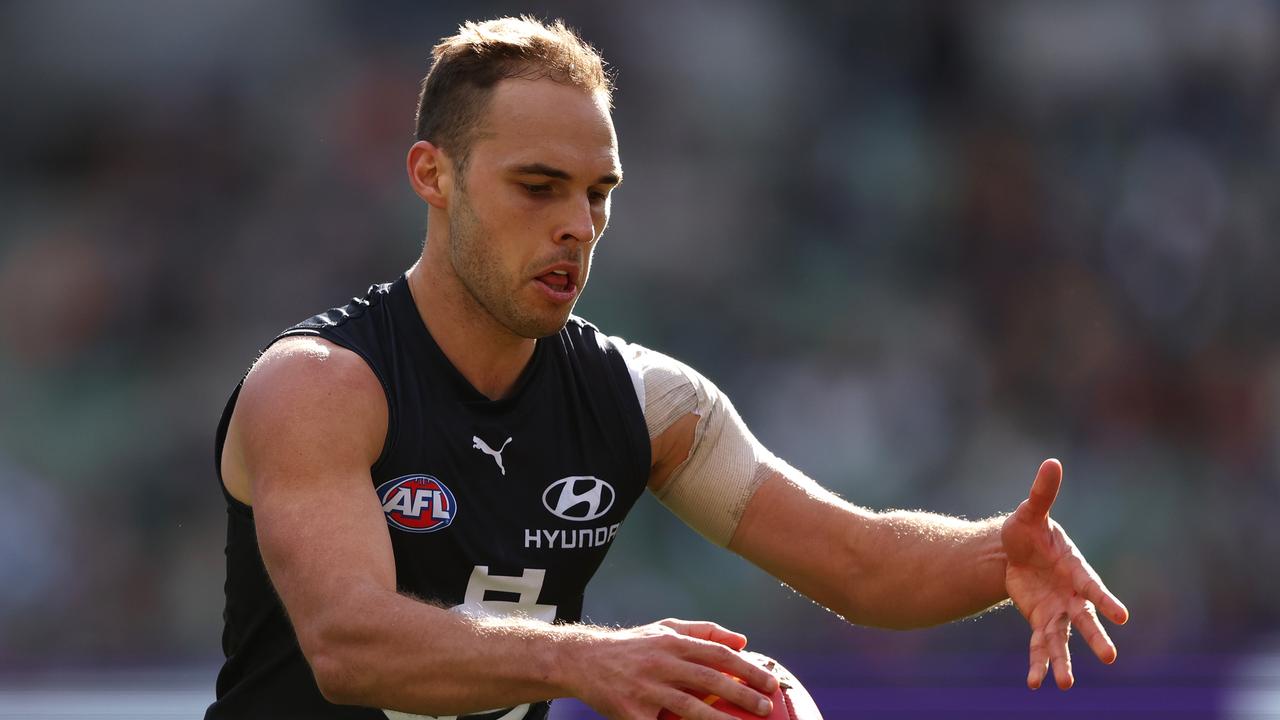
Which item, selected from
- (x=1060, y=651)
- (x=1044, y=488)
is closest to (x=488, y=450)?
(x=1044, y=488)

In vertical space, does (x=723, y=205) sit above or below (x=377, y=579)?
above

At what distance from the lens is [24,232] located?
10250mm

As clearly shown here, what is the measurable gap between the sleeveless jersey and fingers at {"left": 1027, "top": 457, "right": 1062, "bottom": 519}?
111 cm

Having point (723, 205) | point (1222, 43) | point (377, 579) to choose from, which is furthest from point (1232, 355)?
point (377, 579)

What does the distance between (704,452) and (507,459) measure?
0.63 m

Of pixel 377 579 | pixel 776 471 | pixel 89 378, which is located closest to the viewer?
pixel 377 579

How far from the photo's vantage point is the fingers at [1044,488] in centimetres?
372

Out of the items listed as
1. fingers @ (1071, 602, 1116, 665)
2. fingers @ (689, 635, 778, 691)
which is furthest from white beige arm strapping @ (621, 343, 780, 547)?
fingers @ (689, 635, 778, 691)

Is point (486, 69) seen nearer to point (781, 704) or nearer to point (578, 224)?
point (578, 224)

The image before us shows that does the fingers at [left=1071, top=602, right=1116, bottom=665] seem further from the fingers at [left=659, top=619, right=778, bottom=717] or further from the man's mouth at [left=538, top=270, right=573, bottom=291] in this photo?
the man's mouth at [left=538, top=270, right=573, bottom=291]

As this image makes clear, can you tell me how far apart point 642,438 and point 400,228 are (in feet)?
21.0

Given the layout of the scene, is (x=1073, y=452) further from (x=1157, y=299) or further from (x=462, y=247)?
(x=462, y=247)

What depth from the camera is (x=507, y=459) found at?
160 inches

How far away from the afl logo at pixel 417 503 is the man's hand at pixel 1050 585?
149 centimetres
